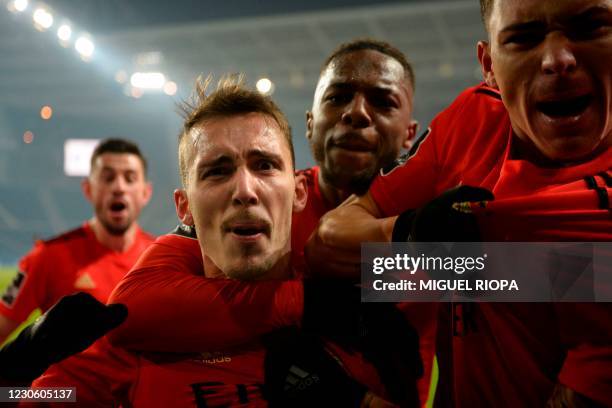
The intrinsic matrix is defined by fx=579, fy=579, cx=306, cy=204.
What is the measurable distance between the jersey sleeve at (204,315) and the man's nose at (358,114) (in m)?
0.74

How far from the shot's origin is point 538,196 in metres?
1.02

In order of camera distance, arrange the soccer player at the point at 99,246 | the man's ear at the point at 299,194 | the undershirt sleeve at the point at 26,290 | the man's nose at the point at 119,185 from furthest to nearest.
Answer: the man's nose at the point at 119,185, the soccer player at the point at 99,246, the undershirt sleeve at the point at 26,290, the man's ear at the point at 299,194

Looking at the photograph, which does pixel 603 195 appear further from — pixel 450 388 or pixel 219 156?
pixel 219 156

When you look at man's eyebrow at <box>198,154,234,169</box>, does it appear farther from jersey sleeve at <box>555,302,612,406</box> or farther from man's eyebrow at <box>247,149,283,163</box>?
jersey sleeve at <box>555,302,612,406</box>

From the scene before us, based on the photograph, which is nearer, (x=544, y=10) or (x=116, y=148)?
(x=544, y=10)

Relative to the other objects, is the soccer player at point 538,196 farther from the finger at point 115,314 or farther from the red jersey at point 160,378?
the finger at point 115,314

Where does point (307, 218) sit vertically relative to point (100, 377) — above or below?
above

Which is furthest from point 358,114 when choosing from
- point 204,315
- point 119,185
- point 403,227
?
point 119,185

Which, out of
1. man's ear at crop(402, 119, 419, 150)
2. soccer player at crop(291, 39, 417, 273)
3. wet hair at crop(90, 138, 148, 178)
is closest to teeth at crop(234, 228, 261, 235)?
soccer player at crop(291, 39, 417, 273)

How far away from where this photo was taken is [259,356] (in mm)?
1242

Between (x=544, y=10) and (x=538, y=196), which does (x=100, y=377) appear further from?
(x=544, y=10)

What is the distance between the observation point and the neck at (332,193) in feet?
6.31

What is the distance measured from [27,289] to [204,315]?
2.27 metres

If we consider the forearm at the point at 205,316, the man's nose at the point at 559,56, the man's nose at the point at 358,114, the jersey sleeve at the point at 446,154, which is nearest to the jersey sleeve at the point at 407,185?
the jersey sleeve at the point at 446,154
